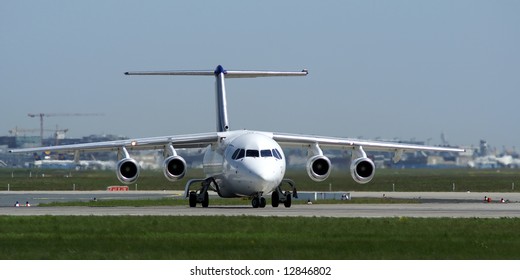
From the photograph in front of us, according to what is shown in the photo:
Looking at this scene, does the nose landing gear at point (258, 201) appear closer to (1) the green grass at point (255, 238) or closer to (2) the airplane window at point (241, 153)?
(2) the airplane window at point (241, 153)

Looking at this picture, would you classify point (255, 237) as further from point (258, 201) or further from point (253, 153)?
point (258, 201)

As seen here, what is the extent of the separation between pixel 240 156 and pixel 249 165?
2.74 feet

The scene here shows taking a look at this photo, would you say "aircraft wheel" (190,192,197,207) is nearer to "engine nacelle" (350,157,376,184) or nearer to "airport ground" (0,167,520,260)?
"engine nacelle" (350,157,376,184)

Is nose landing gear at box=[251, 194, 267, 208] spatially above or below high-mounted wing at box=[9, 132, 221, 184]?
below

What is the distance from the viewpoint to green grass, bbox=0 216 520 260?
78.2ft

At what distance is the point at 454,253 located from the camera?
24203 millimetres

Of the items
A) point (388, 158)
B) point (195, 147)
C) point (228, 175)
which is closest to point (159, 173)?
point (195, 147)

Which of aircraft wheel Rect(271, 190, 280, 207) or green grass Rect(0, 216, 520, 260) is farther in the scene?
aircraft wheel Rect(271, 190, 280, 207)

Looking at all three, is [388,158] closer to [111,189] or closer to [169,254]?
[111,189]

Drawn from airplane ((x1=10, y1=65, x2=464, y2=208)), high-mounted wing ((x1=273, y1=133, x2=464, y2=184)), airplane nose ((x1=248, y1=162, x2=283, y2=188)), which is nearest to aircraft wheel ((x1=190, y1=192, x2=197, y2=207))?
airplane ((x1=10, y1=65, x2=464, y2=208))

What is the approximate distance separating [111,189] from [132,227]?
4773cm

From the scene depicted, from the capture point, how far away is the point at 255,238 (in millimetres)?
27266

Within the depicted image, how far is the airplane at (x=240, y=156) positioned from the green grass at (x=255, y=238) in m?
10.0

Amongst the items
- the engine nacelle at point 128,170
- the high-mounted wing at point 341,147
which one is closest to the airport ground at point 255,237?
the engine nacelle at point 128,170
